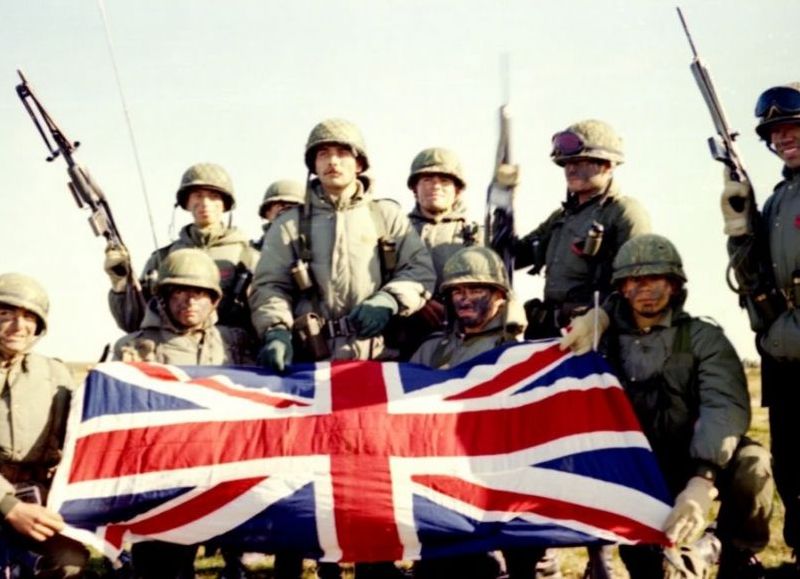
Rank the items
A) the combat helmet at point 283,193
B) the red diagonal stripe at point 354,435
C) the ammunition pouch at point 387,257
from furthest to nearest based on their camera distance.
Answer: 1. the combat helmet at point 283,193
2. the ammunition pouch at point 387,257
3. the red diagonal stripe at point 354,435

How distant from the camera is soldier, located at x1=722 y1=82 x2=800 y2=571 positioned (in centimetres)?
694

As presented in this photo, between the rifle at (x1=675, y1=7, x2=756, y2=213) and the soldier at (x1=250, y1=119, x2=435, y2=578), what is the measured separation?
2668 mm

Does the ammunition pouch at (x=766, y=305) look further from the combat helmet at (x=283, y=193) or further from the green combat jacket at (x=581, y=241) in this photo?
the combat helmet at (x=283, y=193)

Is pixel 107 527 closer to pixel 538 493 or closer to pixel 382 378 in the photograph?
pixel 382 378

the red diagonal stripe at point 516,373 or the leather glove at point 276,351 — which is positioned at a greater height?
the leather glove at point 276,351

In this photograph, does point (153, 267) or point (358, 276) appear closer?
point (358, 276)

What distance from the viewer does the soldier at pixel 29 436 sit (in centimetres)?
623

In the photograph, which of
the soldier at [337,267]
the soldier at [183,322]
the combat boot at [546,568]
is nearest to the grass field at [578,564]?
the combat boot at [546,568]

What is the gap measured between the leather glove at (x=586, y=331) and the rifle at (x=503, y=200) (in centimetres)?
161

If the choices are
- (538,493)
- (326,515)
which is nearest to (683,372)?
(538,493)

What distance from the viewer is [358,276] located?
8.09 meters

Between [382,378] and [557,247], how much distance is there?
246 cm

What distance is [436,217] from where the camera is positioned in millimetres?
9789

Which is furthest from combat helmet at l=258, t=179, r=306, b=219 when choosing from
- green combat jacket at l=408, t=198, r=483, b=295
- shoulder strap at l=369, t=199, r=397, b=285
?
shoulder strap at l=369, t=199, r=397, b=285
